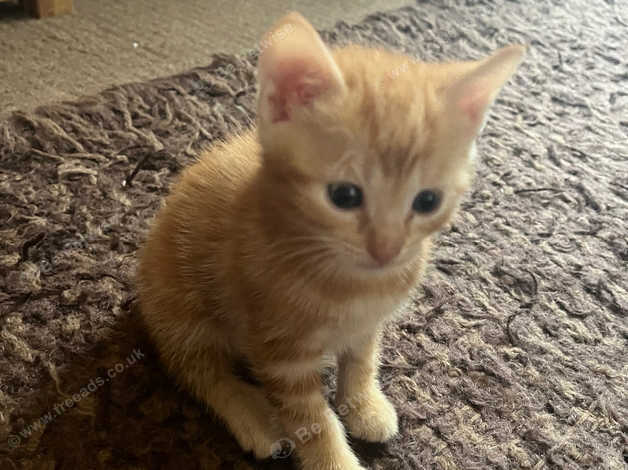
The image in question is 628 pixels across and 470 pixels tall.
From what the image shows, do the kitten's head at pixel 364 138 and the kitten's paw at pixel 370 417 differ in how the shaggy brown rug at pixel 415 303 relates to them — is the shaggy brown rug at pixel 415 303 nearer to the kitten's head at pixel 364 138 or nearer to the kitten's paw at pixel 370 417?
the kitten's paw at pixel 370 417

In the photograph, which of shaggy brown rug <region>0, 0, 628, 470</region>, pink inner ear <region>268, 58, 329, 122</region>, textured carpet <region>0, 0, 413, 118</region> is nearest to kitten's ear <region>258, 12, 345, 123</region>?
pink inner ear <region>268, 58, 329, 122</region>

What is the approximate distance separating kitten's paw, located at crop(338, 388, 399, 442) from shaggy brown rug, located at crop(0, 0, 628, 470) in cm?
3

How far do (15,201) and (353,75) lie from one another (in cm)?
84

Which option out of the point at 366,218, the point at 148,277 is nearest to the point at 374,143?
the point at 366,218

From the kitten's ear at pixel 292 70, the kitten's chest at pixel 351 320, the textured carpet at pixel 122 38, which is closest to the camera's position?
the kitten's ear at pixel 292 70

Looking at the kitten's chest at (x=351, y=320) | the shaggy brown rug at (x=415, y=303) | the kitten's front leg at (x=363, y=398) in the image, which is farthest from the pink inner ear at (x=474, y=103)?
the shaggy brown rug at (x=415, y=303)

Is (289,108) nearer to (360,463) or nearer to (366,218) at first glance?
(366,218)

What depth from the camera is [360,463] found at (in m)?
0.98

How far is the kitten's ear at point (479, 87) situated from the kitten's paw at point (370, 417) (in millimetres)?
460

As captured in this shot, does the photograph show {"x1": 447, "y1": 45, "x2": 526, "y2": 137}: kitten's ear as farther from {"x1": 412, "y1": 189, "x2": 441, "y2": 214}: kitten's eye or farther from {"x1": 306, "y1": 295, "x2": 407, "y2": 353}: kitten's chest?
{"x1": 306, "y1": 295, "x2": 407, "y2": 353}: kitten's chest

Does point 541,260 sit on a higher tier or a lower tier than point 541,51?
Answer: lower

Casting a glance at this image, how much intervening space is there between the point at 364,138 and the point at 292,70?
12cm

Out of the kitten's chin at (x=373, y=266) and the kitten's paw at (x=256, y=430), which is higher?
the kitten's chin at (x=373, y=266)

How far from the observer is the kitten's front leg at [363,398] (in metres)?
1.00
